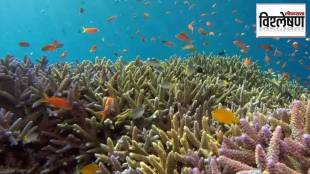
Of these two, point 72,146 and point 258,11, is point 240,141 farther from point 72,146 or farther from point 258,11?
point 258,11

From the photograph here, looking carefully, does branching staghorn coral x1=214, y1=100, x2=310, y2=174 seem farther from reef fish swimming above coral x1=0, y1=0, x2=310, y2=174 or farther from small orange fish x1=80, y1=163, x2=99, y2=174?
small orange fish x1=80, y1=163, x2=99, y2=174

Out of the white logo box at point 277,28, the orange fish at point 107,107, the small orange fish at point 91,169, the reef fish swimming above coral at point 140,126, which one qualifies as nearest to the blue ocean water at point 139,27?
the white logo box at point 277,28

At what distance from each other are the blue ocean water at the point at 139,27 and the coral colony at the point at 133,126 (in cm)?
2002

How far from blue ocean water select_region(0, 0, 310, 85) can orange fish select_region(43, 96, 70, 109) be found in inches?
812

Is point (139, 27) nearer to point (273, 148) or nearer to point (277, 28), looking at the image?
point (277, 28)

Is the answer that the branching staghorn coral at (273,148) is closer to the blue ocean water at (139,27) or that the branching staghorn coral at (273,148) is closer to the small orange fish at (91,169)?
the small orange fish at (91,169)

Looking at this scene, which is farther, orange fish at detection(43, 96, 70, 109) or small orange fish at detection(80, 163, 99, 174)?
orange fish at detection(43, 96, 70, 109)

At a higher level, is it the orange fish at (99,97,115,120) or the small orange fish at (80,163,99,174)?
the orange fish at (99,97,115,120)

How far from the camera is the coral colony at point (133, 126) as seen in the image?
2877 mm

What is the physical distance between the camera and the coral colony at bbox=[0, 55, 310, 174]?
2877 millimetres

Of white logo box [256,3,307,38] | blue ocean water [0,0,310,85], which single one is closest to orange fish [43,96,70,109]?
white logo box [256,3,307,38]

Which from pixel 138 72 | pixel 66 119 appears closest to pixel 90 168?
pixel 66 119

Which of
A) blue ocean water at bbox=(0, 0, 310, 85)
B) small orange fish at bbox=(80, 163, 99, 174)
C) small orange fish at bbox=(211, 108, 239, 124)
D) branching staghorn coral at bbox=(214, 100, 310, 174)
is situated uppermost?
blue ocean water at bbox=(0, 0, 310, 85)

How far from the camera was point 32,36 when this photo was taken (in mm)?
152500
